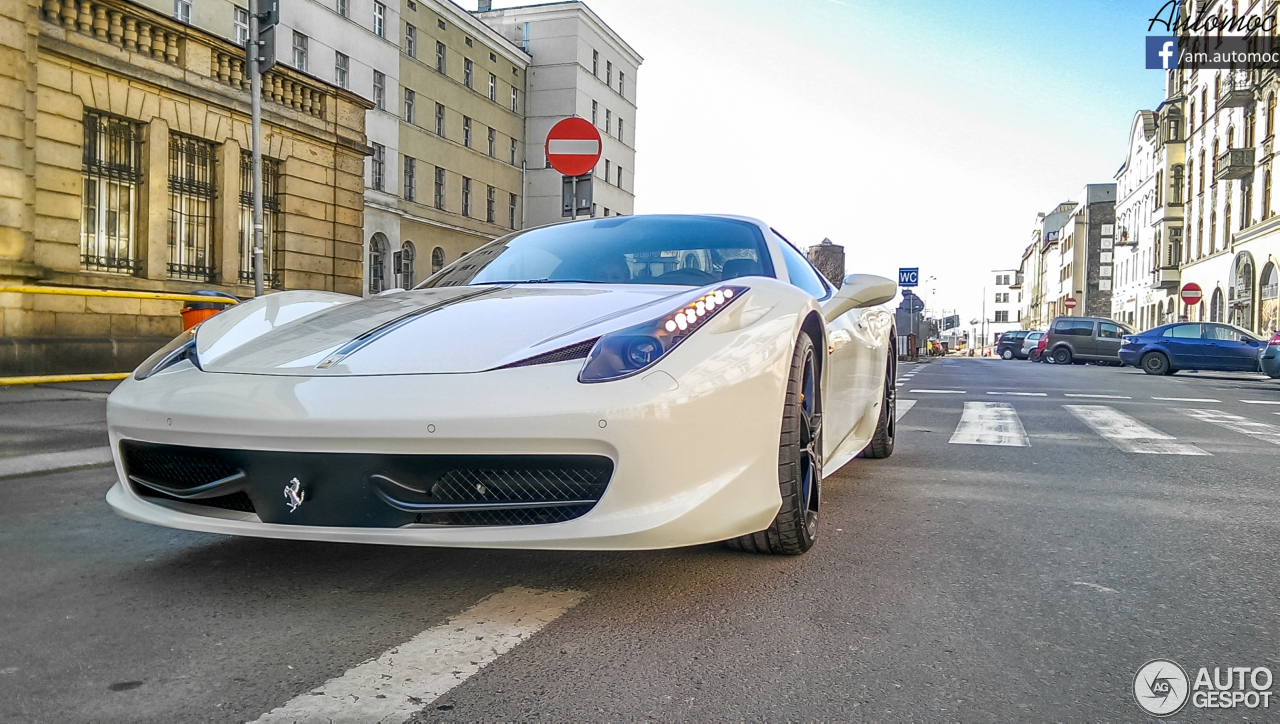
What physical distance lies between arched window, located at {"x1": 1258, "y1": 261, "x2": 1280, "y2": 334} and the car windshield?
111 feet

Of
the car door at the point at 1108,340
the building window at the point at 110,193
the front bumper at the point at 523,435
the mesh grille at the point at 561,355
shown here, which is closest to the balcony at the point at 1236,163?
the car door at the point at 1108,340

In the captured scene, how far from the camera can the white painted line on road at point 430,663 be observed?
1914mm

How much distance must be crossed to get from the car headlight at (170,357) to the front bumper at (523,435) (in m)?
0.44

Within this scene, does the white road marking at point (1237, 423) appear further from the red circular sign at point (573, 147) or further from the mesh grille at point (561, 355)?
the mesh grille at point (561, 355)

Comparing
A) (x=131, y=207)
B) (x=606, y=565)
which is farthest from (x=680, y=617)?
(x=131, y=207)

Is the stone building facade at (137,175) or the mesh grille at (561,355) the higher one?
the stone building facade at (137,175)

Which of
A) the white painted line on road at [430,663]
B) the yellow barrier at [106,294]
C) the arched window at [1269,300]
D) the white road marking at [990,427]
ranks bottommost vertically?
the white painted line on road at [430,663]

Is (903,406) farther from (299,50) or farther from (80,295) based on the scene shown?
(299,50)

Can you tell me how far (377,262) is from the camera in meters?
32.6

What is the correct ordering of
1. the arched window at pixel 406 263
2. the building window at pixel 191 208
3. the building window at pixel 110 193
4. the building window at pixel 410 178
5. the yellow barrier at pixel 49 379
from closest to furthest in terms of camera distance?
the yellow barrier at pixel 49 379 < the building window at pixel 110 193 < the building window at pixel 191 208 < the arched window at pixel 406 263 < the building window at pixel 410 178

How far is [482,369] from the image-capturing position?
2.54 m

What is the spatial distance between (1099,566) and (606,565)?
161 centimetres

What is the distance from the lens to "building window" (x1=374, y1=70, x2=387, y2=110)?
32.3 m

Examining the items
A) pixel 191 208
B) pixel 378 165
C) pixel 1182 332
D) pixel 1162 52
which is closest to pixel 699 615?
pixel 191 208
